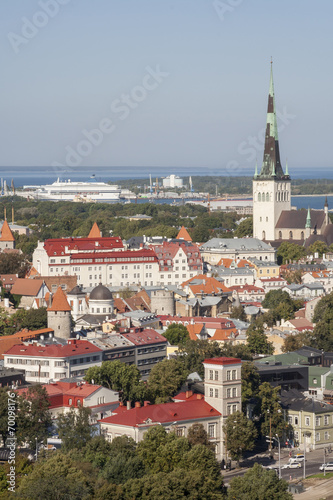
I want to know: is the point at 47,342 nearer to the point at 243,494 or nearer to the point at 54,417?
the point at 54,417

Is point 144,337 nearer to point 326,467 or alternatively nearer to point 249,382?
point 249,382

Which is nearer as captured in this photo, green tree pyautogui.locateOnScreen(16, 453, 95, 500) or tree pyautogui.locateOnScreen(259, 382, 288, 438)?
green tree pyautogui.locateOnScreen(16, 453, 95, 500)


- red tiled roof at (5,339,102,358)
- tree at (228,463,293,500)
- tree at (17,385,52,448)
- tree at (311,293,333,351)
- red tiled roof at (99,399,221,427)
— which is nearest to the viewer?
tree at (228,463,293,500)

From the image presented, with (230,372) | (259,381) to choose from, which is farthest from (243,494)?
(259,381)

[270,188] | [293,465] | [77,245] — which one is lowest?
[293,465]

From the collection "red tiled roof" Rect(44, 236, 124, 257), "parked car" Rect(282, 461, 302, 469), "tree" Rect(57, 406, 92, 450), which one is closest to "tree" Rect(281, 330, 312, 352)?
"parked car" Rect(282, 461, 302, 469)

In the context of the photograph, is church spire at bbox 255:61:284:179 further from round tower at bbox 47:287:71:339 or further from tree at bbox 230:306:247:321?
round tower at bbox 47:287:71:339

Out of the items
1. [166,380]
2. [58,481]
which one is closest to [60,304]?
[166,380]
